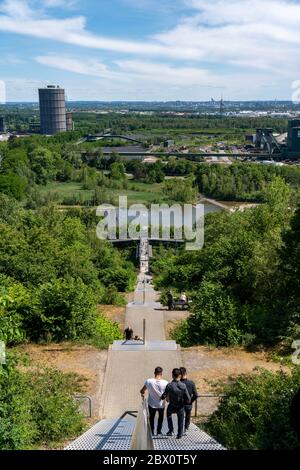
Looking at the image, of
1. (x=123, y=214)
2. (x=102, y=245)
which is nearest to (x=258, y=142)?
(x=123, y=214)

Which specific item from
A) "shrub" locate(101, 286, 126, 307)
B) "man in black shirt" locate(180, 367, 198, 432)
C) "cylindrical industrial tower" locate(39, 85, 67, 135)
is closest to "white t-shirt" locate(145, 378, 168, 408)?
"man in black shirt" locate(180, 367, 198, 432)

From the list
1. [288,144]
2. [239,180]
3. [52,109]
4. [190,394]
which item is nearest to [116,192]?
[239,180]

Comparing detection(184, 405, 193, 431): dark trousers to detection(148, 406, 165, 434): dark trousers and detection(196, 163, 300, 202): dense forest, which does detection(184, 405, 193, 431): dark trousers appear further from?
detection(196, 163, 300, 202): dense forest

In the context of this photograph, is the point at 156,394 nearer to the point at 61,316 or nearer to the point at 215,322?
the point at 215,322

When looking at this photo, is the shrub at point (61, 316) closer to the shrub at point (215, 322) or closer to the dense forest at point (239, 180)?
the shrub at point (215, 322)

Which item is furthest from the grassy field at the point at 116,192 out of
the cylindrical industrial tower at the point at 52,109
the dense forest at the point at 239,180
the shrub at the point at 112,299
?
the cylindrical industrial tower at the point at 52,109

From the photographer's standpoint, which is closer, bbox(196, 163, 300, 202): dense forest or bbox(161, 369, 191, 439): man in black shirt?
bbox(161, 369, 191, 439): man in black shirt
